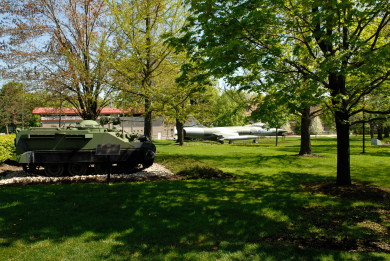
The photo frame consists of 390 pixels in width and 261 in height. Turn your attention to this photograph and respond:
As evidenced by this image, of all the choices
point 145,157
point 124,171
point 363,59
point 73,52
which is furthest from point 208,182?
point 73,52

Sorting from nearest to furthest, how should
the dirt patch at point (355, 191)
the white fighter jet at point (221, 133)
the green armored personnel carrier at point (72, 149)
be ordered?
the dirt patch at point (355, 191) < the green armored personnel carrier at point (72, 149) < the white fighter jet at point (221, 133)

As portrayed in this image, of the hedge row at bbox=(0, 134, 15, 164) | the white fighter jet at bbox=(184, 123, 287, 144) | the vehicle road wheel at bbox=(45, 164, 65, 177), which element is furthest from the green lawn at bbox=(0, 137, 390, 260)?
the white fighter jet at bbox=(184, 123, 287, 144)

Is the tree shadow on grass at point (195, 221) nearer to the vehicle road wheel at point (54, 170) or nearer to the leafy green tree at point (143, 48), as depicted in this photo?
the vehicle road wheel at point (54, 170)

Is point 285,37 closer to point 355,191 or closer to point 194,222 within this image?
point 355,191

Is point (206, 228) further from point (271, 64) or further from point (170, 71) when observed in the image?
point (170, 71)

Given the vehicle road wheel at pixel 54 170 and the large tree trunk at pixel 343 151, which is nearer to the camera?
the large tree trunk at pixel 343 151

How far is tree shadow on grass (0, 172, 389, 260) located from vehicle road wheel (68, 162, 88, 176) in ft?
9.40

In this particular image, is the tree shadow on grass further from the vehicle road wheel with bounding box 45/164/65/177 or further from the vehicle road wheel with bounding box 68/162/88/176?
the vehicle road wheel with bounding box 68/162/88/176

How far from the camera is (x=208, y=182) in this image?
980 centimetres

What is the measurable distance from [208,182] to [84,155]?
15.7ft

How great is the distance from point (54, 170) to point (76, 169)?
2.54 ft

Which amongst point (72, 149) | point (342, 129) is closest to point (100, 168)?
point (72, 149)

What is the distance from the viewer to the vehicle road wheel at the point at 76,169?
11500mm

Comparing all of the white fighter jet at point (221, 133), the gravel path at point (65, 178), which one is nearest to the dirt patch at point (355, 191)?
the gravel path at point (65, 178)
